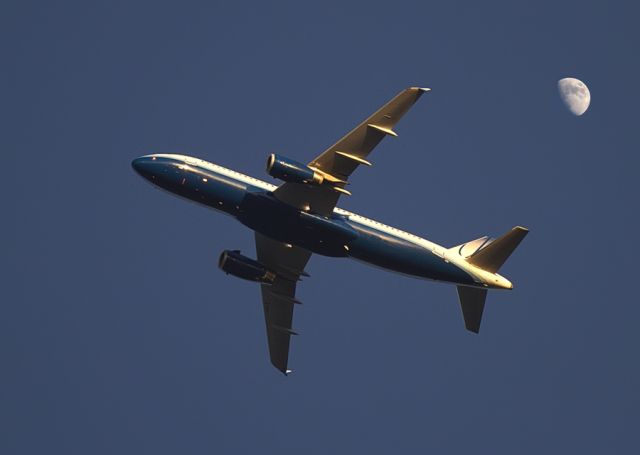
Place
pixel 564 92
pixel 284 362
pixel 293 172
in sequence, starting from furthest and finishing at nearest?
1. pixel 564 92
2. pixel 284 362
3. pixel 293 172

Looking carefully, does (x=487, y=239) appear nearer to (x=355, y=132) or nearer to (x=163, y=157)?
(x=355, y=132)

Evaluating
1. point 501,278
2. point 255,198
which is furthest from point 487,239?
point 255,198

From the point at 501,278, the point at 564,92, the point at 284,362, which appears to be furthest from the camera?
the point at 564,92

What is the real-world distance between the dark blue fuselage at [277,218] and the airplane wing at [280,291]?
165 inches

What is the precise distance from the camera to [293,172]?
8350 centimetres

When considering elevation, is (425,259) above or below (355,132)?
below

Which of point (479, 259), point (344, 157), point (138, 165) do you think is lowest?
point (479, 259)

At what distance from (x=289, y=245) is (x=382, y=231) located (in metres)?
7.30

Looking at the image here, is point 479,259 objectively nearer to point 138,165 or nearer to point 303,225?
point 303,225

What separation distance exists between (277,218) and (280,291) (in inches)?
408

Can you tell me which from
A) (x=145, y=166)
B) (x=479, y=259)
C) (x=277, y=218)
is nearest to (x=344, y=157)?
(x=277, y=218)

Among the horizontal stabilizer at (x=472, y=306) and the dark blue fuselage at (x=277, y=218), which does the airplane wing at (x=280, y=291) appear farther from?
the horizontal stabilizer at (x=472, y=306)

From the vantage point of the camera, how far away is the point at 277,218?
8669 centimetres

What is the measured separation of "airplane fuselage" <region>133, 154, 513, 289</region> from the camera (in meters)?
86.4
